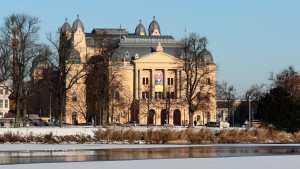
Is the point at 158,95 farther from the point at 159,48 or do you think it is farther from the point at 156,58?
the point at 159,48

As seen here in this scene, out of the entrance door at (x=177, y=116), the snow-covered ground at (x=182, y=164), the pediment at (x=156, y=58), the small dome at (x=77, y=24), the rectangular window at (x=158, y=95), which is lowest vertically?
the snow-covered ground at (x=182, y=164)

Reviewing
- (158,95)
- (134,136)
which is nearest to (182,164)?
(134,136)

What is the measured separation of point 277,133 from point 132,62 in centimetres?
Answer: 12622

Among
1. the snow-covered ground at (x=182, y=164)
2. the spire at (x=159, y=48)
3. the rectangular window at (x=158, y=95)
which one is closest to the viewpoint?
the snow-covered ground at (x=182, y=164)

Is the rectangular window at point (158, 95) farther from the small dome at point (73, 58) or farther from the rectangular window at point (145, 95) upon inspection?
the small dome at point (73, 58)

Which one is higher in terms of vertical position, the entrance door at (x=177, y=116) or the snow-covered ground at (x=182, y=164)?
the entrance door at (x=177, y=116)

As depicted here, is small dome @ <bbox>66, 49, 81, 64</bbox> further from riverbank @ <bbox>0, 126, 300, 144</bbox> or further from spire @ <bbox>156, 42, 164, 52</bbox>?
spire @ <bbox>156, 42, 164, 52</bbox>

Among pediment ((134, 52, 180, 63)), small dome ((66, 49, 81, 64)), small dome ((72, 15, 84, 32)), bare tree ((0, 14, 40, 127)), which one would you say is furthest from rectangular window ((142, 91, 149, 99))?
bare tree ((0, 14, 40, 127))

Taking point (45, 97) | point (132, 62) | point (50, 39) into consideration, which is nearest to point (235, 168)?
point (50, 39)

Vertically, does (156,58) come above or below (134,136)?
above

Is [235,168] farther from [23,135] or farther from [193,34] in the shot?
[193,34]

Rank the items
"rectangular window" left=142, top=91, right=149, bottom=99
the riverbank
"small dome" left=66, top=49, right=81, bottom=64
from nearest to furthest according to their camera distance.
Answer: the riverbank → "small dome" left=66, top=49, right=81, bottom=64 → "rectangular window" left=142, top=91, right=149, bottom=99

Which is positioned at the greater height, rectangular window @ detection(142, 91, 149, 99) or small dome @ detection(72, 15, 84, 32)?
small dome @ detection(72, 15, 84, 32)

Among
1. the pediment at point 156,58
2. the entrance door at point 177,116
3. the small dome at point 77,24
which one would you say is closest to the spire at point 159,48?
the pediment at point 156,58
